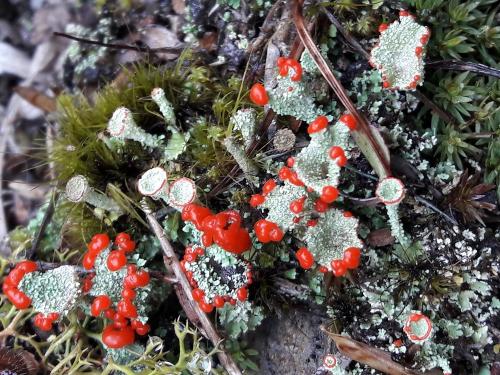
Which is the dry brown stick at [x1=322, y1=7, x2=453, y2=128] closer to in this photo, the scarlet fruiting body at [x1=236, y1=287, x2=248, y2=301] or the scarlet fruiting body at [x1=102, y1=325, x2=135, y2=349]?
the scarlet fruiting body at [x1=236, y1=287, x2=248, y2=301]

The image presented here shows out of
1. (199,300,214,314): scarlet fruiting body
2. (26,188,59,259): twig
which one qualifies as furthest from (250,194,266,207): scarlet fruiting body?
(26,188,59,259): twig

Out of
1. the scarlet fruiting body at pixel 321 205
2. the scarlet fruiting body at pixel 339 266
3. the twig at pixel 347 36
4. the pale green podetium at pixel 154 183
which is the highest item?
the twig at pixel 347 36

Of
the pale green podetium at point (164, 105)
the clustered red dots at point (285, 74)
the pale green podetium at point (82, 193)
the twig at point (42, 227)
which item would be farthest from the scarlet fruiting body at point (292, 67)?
the twig at point (42, 227)

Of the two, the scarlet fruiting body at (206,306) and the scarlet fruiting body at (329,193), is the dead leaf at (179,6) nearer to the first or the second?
the scarlet fruiting body at (329,193)

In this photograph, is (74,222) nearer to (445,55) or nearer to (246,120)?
(246,120)

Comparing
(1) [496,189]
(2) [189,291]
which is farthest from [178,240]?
(1) [496,189]
